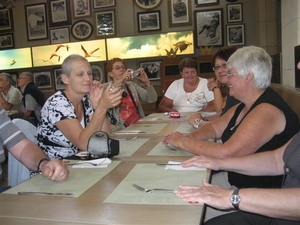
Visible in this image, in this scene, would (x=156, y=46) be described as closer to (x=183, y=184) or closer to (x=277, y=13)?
(x=277, y=13)

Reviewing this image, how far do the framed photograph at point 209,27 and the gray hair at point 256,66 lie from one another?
512 cm

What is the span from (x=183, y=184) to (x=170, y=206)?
0.23 meters

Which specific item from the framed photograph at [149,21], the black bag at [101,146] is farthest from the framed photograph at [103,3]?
the black bag at [101,146]

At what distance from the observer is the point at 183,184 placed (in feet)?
4.03

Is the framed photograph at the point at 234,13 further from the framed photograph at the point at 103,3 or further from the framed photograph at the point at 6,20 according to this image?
the framed photograph at the point at 6,20

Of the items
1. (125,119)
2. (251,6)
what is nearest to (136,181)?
(125,119)

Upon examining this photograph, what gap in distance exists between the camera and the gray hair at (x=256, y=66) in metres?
1.71

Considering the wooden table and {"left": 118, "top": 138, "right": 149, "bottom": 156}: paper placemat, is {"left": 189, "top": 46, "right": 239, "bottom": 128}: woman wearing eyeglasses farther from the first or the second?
the wooden table

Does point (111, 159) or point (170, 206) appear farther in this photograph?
point (111, 159)

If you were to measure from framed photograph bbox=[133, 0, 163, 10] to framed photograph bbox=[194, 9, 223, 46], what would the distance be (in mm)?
917

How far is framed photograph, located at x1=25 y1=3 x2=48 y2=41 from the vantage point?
7.77 m

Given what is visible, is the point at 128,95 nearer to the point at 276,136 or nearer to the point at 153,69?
the point at 276,136

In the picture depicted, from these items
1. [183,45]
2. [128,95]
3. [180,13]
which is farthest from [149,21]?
[128,95]

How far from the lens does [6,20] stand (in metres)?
8.09
